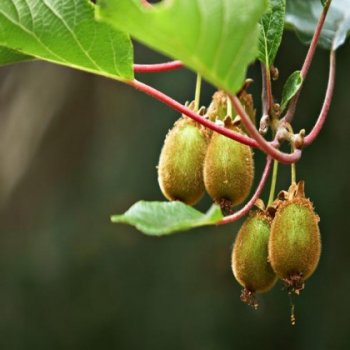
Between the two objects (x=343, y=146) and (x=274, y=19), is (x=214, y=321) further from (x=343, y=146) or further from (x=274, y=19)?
(x=274, y=19)

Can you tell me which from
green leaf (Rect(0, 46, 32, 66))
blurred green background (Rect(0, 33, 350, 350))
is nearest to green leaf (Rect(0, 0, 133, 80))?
green leaf (Rect(0, 46, 32, 66))

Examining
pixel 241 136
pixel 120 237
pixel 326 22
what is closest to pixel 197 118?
pixel 241 136

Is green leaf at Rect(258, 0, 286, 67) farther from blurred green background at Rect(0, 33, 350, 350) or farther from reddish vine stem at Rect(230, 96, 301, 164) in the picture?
blurred green background at Rect(0, 33, 350, 350)

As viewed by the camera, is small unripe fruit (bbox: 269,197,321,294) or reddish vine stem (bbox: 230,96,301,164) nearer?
reddish vine stem (bbox: 230,96,301,164)

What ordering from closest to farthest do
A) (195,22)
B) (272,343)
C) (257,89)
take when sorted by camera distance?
(195,22) < (257,89) < (272,343)

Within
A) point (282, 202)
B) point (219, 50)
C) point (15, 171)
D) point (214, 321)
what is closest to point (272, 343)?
point (214, 321)

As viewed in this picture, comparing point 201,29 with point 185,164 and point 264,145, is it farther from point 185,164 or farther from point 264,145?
point 185,164

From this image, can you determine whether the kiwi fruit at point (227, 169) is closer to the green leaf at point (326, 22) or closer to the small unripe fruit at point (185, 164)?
A: the small unripe fruit at point (185, 164)
